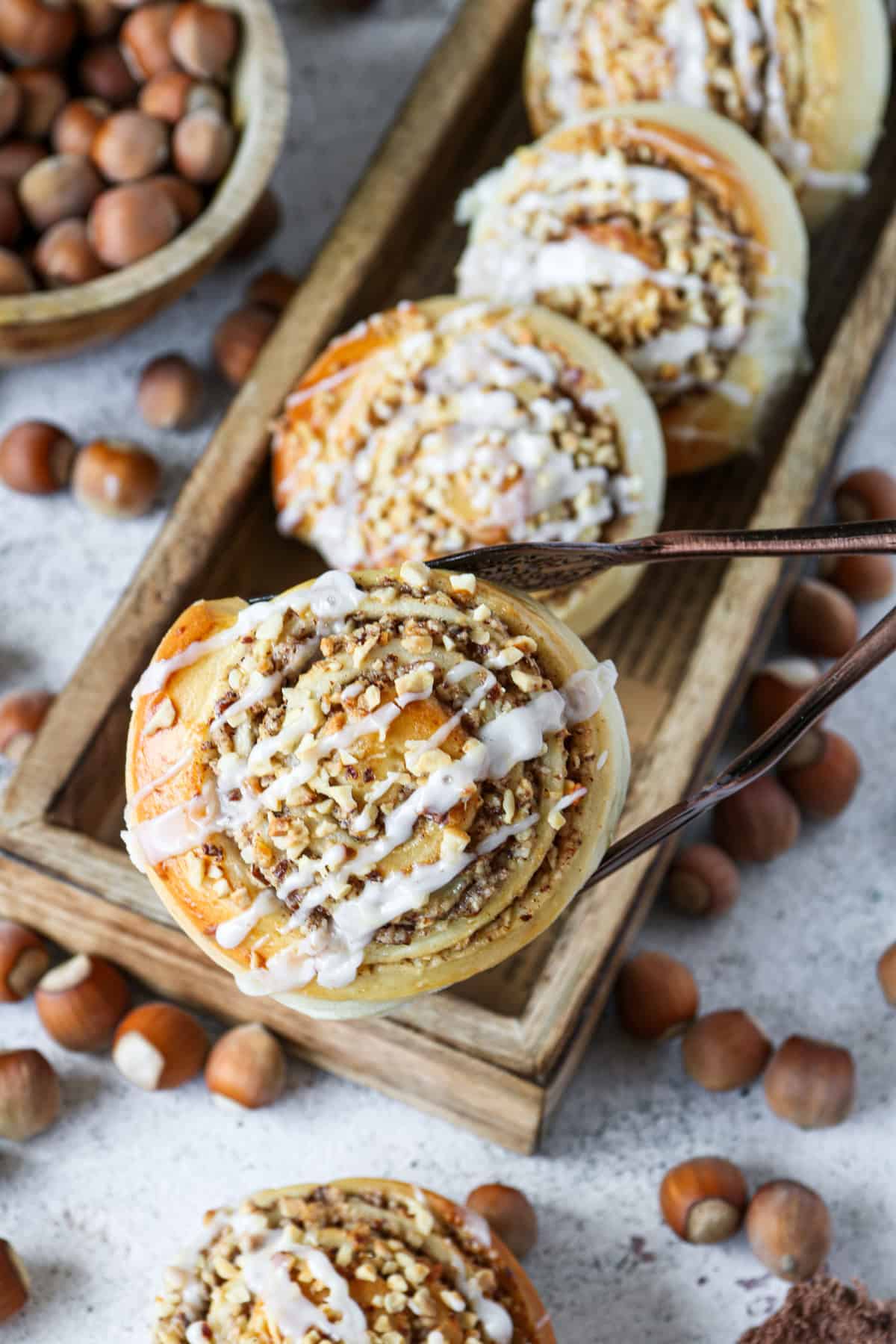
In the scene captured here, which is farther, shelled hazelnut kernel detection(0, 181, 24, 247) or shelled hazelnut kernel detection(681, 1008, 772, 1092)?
shelled hazelnut kernel detection(0, 181, 24, 247)

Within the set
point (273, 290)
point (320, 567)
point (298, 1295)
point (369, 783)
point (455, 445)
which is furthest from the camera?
point (273, 290)

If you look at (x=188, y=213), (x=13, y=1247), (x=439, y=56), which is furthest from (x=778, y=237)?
(x=13, y=1247)

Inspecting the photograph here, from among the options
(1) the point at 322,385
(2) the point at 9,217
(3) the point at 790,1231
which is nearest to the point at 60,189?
(2) the point at 9,217

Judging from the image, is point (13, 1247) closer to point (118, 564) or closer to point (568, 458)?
point (118, 564)

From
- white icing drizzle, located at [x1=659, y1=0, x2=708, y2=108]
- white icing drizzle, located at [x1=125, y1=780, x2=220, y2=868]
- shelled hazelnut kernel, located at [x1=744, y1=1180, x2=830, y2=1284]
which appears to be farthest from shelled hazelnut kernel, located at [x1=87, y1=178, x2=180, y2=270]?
shelled hazelnut kernel, located at [x1=744, y1=1180, x2=830, y2=1284]

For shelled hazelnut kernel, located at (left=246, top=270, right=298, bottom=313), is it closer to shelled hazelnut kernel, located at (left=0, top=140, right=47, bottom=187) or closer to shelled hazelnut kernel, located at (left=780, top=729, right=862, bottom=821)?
shelled hazelnut kernel, located at (left=0, top=140, right=47, bottom=187)

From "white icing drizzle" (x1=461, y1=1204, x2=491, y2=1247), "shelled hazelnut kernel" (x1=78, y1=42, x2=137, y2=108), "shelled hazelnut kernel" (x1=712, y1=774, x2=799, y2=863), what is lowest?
"white icing drizzle" (x1=461, y1=1204, x2=491, y2=1247)

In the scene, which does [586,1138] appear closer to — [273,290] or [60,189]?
[273,290]
